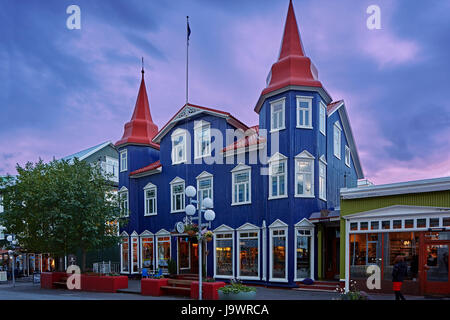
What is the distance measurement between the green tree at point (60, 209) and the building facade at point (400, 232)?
44.0 feet

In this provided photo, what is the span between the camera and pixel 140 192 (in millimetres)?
27891

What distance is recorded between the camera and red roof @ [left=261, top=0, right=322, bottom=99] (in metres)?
20.0

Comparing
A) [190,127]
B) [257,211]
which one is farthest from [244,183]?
[190,127]

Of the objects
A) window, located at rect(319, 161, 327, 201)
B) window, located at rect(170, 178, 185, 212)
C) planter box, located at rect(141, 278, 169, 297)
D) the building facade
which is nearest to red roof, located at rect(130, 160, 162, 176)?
window, located at rect(170, 178, 185, 212)

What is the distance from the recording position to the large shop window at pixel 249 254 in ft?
68.1

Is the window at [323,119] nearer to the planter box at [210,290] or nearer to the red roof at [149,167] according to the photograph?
the planter box at [210,290]

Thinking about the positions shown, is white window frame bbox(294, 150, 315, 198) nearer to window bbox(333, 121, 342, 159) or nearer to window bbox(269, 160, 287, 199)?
window bbox(269, 160, 287, 199)

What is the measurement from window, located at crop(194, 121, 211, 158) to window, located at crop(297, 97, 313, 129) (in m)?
6.02

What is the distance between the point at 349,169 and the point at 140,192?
47.4 feet

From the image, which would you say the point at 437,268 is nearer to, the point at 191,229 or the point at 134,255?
the point at 191,229

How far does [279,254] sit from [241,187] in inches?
169

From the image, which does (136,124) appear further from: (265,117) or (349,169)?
(349,169)

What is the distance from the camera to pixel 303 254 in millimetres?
19359

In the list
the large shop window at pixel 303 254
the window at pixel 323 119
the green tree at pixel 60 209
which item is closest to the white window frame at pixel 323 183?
the window at pixel 323 119
